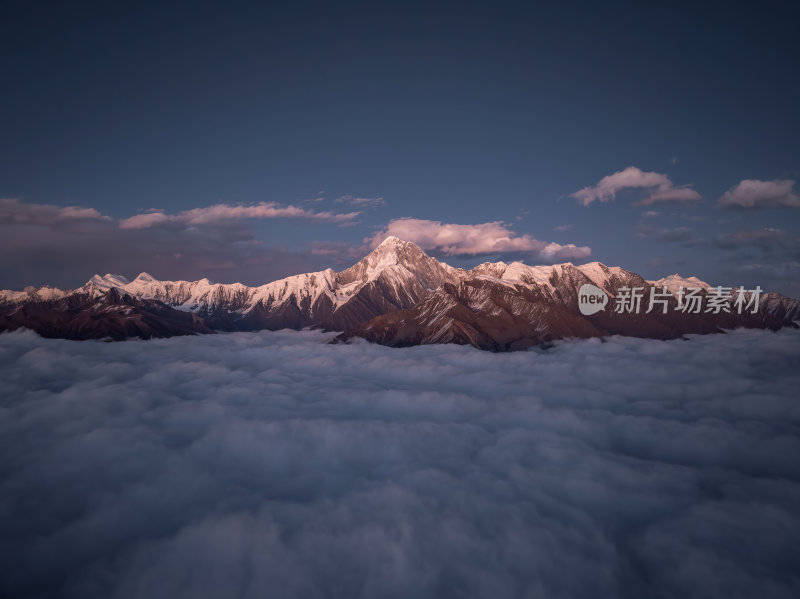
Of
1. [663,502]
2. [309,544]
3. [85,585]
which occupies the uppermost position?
[663,502]

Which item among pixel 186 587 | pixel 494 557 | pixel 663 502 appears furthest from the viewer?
pixel 663 502

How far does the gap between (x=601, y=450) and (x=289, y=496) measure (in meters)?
147

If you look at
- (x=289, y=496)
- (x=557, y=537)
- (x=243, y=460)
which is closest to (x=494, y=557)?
(x=557, y=537)

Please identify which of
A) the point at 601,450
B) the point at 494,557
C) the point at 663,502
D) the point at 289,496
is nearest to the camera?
the point at 494,557

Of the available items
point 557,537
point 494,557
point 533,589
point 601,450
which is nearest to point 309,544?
point 494,557

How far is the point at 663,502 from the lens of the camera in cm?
14350

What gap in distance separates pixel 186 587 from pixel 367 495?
62429mm

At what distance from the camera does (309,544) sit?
122 meters

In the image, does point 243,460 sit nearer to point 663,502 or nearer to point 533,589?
point 533,589

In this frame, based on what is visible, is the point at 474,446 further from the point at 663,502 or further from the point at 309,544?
the point at 309,544

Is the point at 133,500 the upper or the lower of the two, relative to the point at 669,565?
lower

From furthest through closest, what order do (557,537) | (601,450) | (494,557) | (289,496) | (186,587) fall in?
1. (601,450)
2. (289,496)
3. (557,537)
4. (494,557)
5. (186,587)

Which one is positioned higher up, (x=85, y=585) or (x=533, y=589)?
(x=533, y=589)

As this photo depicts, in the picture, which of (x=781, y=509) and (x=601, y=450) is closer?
(x=781, y=509)
